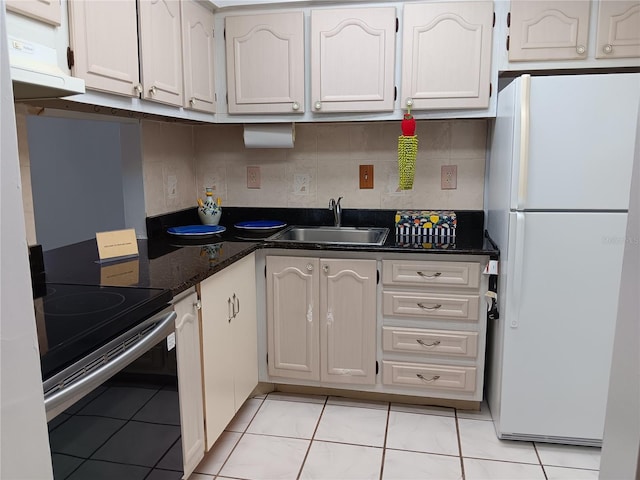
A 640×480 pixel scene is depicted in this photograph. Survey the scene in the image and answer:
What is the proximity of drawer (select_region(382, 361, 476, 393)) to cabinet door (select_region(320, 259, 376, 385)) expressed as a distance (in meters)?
0.10

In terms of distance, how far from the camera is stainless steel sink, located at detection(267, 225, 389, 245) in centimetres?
285

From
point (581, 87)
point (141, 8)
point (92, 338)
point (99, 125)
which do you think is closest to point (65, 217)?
point (99, 125)

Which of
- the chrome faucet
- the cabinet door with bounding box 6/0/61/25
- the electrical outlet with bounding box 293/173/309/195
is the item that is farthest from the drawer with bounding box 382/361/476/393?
the cabinet door with bounding box 6/0/61/25

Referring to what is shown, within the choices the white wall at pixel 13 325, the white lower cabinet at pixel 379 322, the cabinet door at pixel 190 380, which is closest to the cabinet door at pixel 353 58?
the white lower cabinet at pixel 379 322

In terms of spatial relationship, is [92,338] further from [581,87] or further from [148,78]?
[581,87]

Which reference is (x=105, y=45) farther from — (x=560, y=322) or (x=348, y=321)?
(x=560, y=322)

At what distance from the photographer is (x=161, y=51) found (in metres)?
2.07

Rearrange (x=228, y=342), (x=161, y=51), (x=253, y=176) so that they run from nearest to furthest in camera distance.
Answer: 1. (x=161, y=51)
2. (x=228, y=342)
3. (x=253, y=176)

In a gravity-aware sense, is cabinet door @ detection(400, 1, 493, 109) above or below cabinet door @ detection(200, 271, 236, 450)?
above

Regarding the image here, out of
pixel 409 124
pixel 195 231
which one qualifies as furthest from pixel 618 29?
pixel 195 231

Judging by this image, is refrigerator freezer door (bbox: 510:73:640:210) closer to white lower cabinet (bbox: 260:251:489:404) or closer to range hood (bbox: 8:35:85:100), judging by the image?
white lower cabinet (bbox: 260:251:489:404)

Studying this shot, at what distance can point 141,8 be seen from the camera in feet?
6.24

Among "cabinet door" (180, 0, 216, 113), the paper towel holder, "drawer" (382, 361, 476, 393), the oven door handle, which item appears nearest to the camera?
the oven door handle

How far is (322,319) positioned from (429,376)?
606 millimetres
